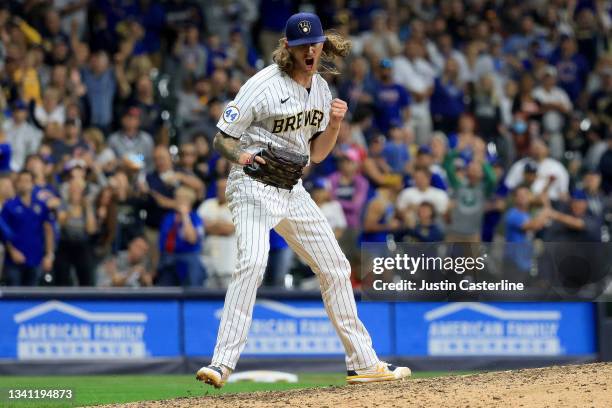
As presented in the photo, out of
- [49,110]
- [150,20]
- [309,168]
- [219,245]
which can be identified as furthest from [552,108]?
[49,110]

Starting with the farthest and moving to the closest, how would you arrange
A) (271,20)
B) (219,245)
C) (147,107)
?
(271,20)
(147,107)
(219,245)

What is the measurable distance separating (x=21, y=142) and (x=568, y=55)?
839 cm

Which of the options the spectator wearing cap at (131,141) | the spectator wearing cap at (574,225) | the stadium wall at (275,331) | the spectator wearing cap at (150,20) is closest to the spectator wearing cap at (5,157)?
the spectator wearing cap at (131,141)

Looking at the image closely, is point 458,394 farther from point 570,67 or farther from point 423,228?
point 570,67

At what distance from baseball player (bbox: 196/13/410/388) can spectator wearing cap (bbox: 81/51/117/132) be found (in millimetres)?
8392

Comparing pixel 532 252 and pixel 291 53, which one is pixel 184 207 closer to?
pixel 532 252

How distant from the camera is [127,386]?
1119 cm

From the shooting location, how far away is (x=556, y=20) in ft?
65.1

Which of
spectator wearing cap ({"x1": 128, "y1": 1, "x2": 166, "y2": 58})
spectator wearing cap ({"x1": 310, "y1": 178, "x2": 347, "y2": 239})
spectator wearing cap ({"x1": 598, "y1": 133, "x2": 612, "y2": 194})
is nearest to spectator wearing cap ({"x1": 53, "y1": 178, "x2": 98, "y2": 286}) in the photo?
spectator wearing cap ({"x1": 310, "y1": 178, "x2": 347, "y2": 239})

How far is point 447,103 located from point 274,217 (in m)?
10.1

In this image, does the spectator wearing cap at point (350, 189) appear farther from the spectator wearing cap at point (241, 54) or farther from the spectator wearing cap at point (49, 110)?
the spectator wearing cap at point (49, 110)

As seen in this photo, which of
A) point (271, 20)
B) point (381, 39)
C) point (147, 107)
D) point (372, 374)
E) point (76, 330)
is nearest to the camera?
point (372, 374)

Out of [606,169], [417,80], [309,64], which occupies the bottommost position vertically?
[309,64]

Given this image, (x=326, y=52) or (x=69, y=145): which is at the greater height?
(x=69, y=145)
